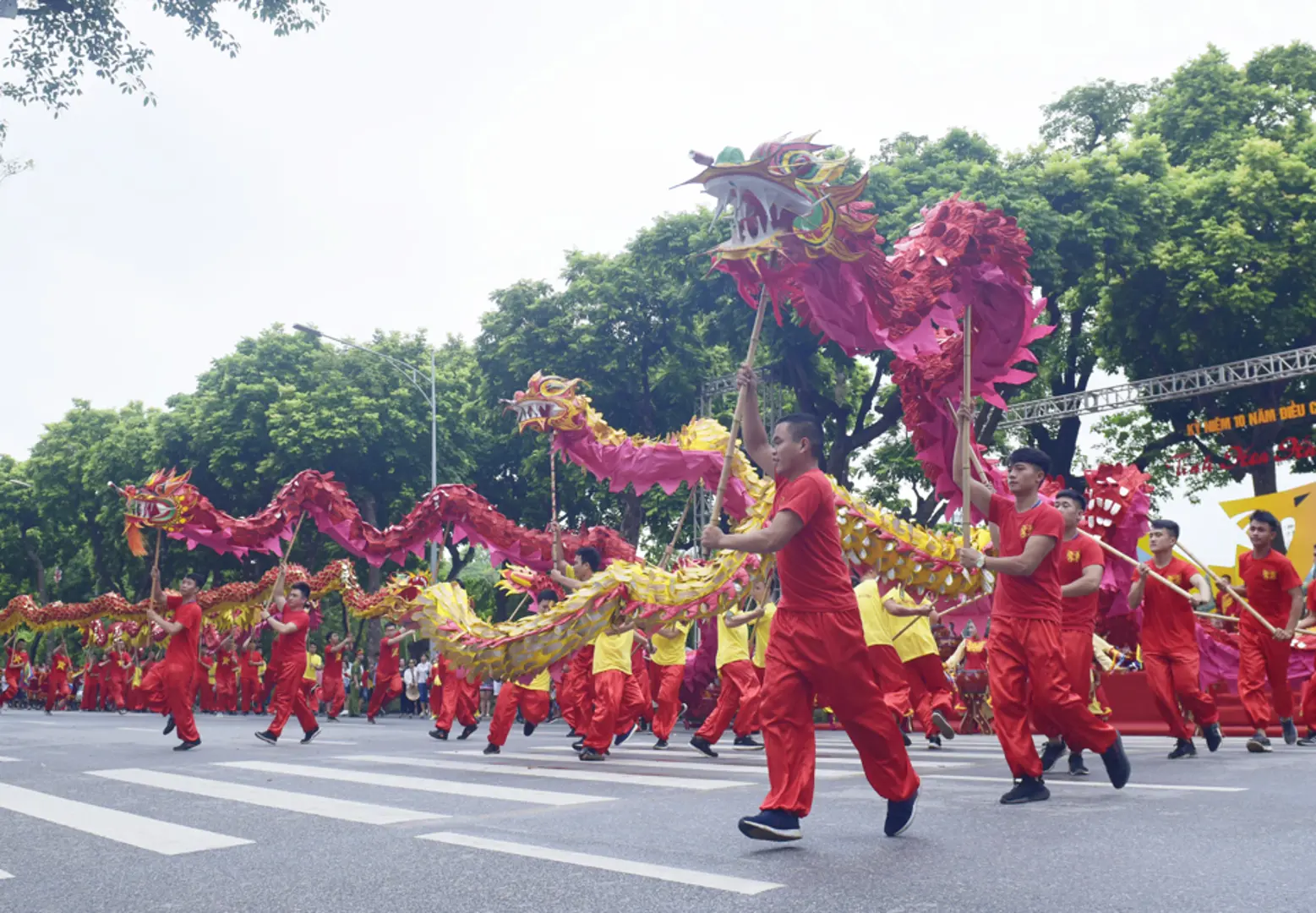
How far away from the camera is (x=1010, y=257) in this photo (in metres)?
9.04

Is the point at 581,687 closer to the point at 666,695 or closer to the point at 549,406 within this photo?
the point at 666,695

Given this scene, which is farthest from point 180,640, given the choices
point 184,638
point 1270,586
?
point 1270,586

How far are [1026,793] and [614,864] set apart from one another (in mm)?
2642

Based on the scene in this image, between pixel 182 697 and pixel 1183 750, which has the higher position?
pixel 182 697

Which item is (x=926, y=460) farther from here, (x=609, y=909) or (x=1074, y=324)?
(x=1074, y=324)

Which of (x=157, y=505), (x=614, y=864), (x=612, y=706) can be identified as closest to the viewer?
(x=614, y=864)

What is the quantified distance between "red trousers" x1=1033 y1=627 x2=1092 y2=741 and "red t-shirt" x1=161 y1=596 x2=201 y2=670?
29.7 feet

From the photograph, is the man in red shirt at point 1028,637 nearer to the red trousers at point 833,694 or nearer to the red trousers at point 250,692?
the red trousers at point 833,694

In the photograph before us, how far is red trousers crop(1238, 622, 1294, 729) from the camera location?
9867 millimetres

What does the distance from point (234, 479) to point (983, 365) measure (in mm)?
23089

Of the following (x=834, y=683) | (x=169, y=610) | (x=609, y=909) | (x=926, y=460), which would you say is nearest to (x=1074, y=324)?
(x=926, y=460)

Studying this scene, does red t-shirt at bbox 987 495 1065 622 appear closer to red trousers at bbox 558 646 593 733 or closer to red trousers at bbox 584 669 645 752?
red trousers at bbox 584 669 645 752

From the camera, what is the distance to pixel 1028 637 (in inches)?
253

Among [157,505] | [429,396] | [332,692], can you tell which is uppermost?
[429,396]
